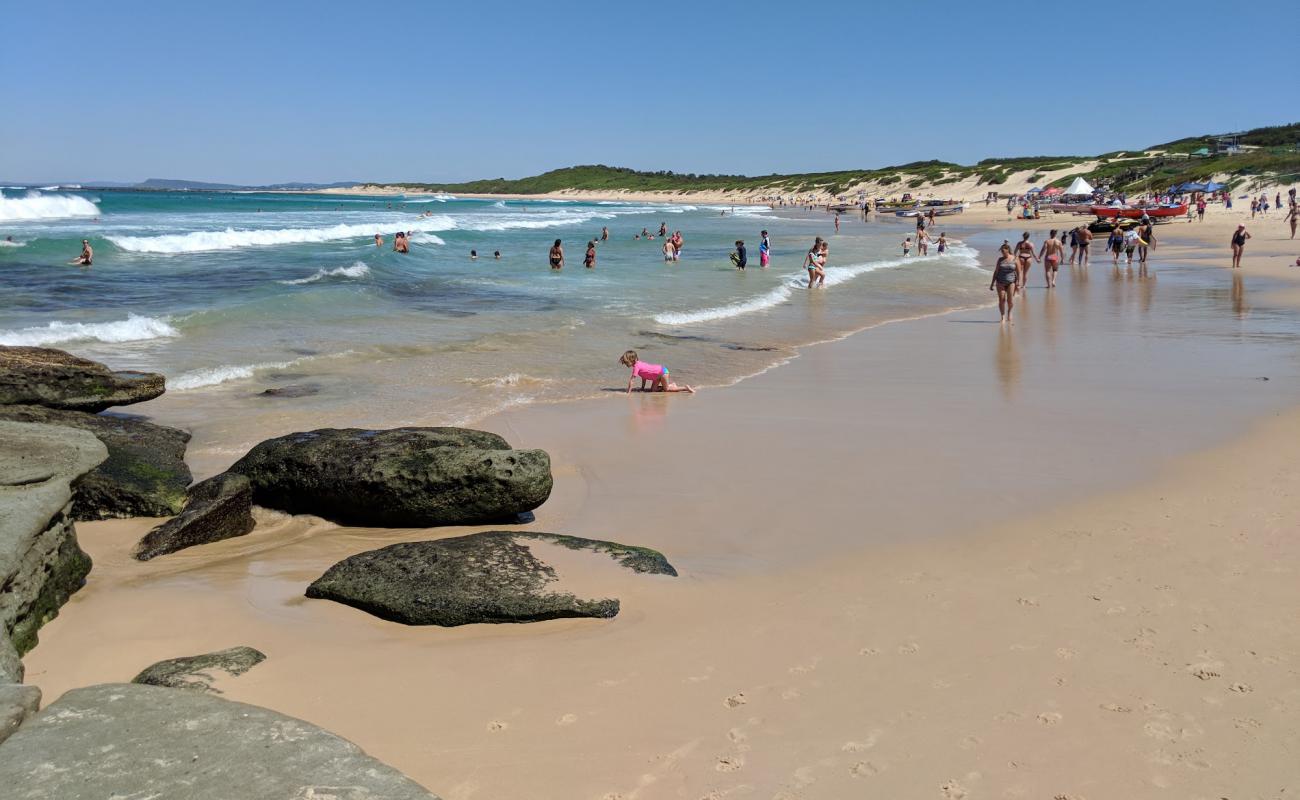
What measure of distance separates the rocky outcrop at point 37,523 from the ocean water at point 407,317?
2963 mm

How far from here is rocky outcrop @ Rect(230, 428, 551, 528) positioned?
672cm

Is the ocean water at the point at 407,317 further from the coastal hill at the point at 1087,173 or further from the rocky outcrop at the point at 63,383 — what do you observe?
the coastal hill at the point at 1087,173

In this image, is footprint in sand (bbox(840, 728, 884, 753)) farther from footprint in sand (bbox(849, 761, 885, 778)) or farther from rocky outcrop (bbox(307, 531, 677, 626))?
rocky outcrop (bbox(307, 531, 677, 626))

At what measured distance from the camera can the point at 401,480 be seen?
6.78 metres

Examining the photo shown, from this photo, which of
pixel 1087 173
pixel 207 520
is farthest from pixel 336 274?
pixel 1087 173

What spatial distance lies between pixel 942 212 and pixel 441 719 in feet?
244

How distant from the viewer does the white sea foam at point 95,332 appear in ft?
51.3

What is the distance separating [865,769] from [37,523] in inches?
172

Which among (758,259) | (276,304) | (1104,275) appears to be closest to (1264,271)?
(1104,275)

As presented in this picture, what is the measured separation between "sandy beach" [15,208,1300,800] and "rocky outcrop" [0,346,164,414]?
8.75 feet

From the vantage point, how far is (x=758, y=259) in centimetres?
3566

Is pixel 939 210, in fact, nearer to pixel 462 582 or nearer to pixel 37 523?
pixel 462 582

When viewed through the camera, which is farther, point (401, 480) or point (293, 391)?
point (293, 391)

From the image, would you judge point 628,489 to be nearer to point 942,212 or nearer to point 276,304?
point 276,304
